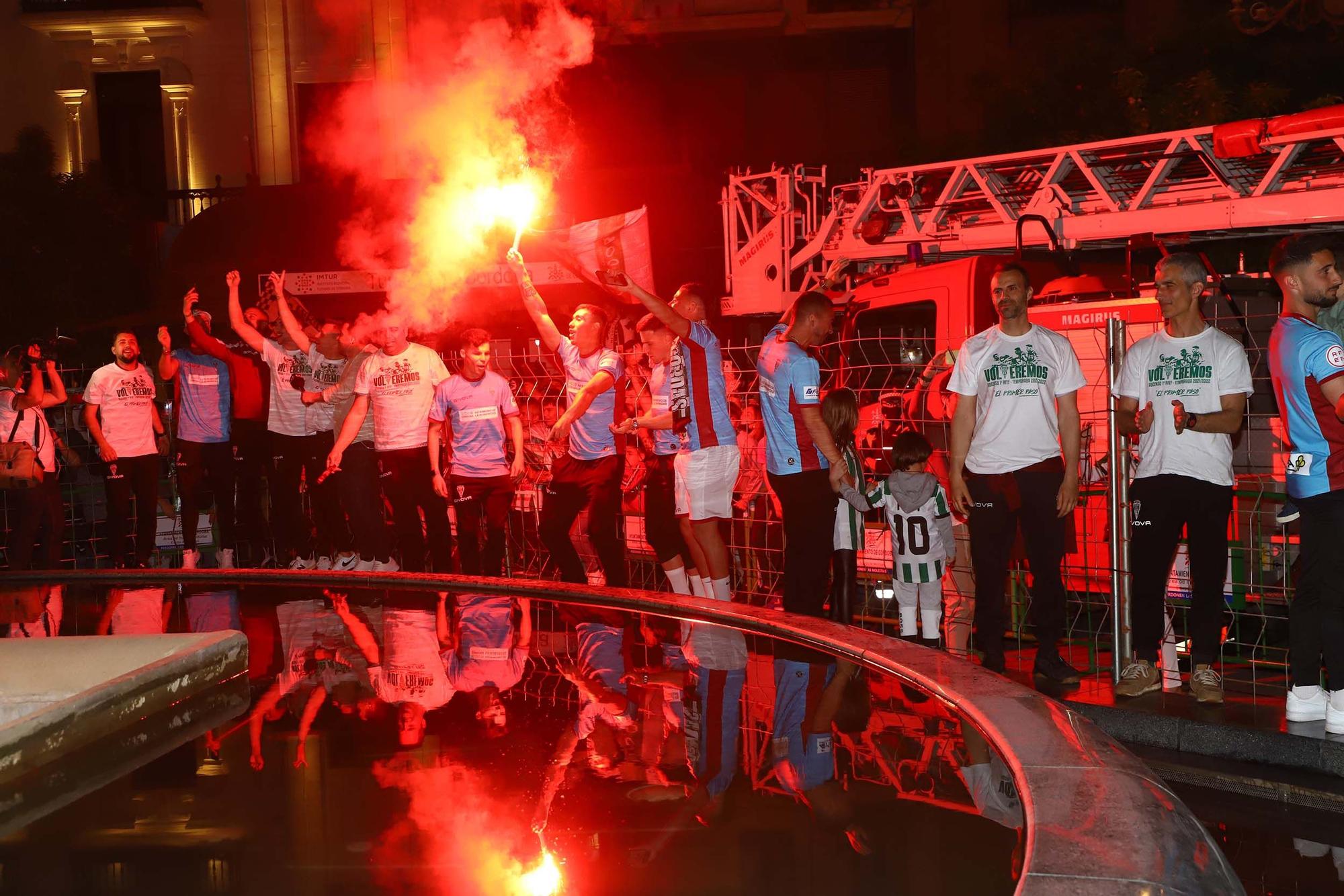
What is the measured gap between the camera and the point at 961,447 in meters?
6.54

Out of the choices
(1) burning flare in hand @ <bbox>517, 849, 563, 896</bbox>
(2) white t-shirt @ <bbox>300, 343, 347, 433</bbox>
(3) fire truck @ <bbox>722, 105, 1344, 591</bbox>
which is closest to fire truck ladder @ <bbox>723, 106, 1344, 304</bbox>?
(3) fire truck @ <bbox>722, 105, 1344, 591</bbox>

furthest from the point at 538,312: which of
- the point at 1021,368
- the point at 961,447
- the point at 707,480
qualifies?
A: the point at 1021,368

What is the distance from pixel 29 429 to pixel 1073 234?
335 inches

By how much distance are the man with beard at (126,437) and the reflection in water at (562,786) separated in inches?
201

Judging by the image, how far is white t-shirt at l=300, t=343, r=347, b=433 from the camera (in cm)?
1059

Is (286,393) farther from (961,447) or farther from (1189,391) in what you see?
(1189,391)

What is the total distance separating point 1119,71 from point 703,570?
13.1 meters

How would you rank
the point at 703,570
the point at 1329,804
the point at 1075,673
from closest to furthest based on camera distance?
the point at 1329,804 → the point at 1075,673 → the point at 703,570

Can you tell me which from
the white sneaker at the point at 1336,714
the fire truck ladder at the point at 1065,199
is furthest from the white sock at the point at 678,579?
the fire truck ladder at the point at 1065,199

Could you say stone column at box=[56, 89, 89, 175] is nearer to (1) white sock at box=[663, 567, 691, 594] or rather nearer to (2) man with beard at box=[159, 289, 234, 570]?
(2) man with beard at box=[159, 289, 234, 570]

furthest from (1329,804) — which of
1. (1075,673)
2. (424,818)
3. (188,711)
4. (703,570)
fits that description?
(188,711)

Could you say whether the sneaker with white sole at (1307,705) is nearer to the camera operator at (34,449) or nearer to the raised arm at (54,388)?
the camera operator at (34,449)

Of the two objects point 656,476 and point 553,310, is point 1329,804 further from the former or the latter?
point 553,310

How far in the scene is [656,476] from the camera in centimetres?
826
